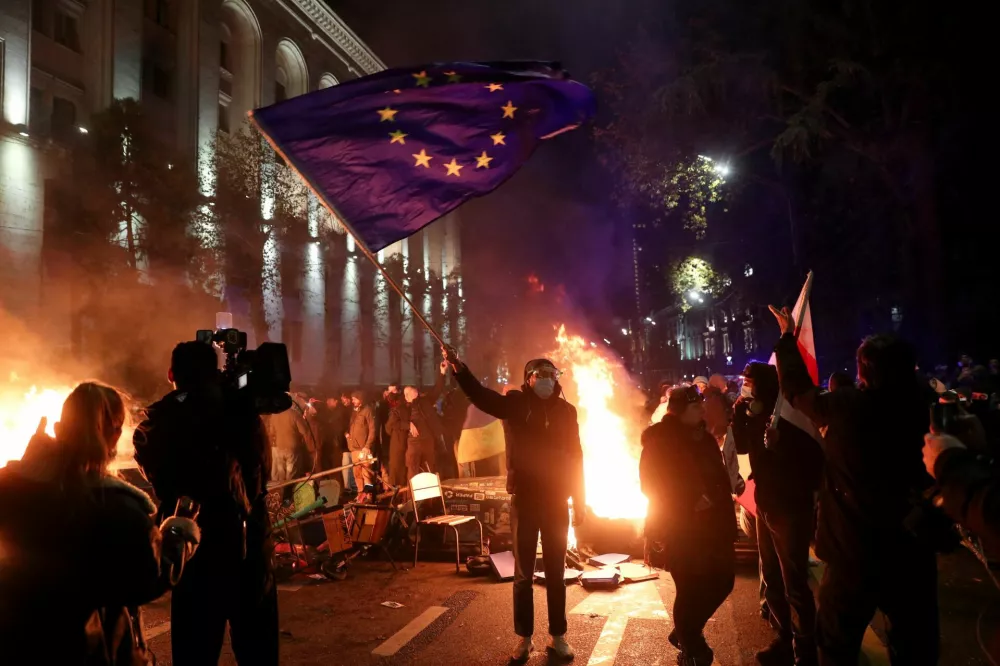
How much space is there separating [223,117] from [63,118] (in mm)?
10727

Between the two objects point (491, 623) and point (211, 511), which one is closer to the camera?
point (211, 511)

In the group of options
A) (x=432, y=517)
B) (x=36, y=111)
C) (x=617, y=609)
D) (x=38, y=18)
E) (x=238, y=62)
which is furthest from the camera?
(x=238, y=62)

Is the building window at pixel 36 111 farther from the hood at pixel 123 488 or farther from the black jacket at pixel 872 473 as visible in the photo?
the black jacket at pixel 872 473

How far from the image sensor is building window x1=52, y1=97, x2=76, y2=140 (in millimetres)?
24500

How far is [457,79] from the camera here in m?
5.25

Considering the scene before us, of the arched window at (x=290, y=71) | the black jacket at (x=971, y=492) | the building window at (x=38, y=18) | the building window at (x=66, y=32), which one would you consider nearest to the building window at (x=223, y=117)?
the arched window at (x=290, y=71)

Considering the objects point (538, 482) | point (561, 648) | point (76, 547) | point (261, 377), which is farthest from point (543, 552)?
point (76, 547)

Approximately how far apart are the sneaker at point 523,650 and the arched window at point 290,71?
40.0 m

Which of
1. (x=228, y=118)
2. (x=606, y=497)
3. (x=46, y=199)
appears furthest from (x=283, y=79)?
(x=606, y=497)

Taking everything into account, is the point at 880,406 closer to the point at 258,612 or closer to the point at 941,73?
the point at 258,612

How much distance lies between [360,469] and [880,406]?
10526mm

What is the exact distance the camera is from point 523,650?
5262 mm

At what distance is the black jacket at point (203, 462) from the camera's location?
11.0 feet

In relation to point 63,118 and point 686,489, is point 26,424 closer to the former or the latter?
point 686,489
